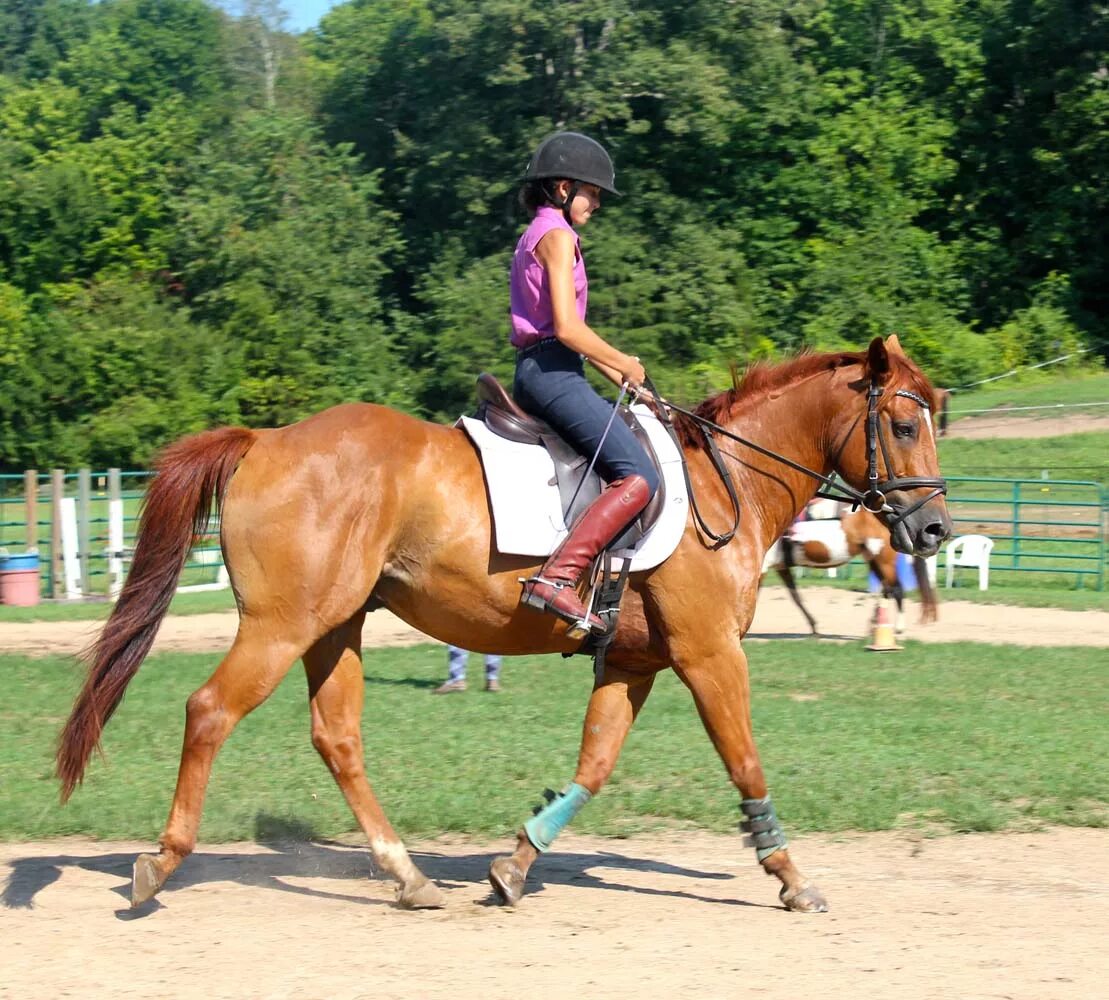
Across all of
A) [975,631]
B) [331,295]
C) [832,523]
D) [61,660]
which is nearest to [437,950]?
[61,660]

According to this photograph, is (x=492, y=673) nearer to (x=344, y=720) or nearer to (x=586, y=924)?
(x=344, y=720)

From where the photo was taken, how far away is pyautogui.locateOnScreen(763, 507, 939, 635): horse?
14992 millimetres

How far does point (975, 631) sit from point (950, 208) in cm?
3162

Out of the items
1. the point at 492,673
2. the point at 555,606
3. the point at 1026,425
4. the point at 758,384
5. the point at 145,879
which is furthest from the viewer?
the point at 1026,425

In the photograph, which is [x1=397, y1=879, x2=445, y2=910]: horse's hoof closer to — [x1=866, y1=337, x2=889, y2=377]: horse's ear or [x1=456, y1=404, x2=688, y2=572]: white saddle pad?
[x1=456, y1=404, x2=688, y2=572]: white saddle pad

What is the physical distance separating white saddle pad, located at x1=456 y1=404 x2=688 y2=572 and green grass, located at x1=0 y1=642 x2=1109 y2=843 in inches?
82.2

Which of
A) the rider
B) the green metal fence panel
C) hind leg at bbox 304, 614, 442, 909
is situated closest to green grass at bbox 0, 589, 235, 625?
the green metal fence panel

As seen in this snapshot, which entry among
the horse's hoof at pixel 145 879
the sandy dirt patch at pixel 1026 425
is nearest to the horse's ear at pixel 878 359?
Result: the horse's hoof at pixel 145 879

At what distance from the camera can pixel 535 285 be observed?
20.1 ft

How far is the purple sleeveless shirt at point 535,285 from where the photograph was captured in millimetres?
6077

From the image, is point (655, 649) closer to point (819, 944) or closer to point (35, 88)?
point (819, 944)

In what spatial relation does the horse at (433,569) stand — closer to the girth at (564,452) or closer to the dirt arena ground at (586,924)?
the girth at (564,452)

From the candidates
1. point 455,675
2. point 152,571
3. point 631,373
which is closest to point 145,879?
point 152,571

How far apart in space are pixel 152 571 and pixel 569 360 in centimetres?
199
